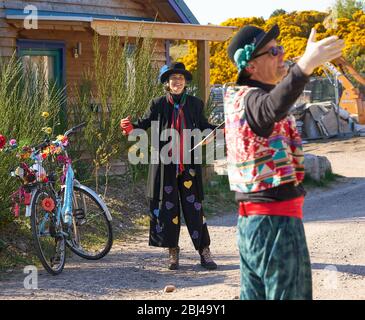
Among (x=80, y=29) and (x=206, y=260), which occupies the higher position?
(x=80, y=29)

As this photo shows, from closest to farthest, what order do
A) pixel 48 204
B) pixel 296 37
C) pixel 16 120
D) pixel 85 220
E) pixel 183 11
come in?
pixel 48 204 → pixel 85 220 → pixel 16 120 → pixel 183 11 → pixel 296 37

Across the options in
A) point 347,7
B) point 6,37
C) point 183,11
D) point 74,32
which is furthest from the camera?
point 347,7

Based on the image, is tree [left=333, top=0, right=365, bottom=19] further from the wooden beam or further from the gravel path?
the gravel path

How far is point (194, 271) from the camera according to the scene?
26.7 feet

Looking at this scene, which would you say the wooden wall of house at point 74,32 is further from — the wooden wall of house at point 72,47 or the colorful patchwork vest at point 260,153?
the colorful patchwork vest at point 260,153

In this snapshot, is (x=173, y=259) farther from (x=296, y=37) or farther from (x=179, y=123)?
(x=296, y=37)

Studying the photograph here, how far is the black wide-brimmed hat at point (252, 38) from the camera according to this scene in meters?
4.49

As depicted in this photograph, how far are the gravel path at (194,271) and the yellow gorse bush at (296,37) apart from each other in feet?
75.1

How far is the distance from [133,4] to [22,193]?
8515mm

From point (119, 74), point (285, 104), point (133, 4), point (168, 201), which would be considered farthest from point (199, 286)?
point (133, 4)

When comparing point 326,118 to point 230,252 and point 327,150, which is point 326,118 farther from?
point 230,252

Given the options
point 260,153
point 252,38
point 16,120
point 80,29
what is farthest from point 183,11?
point 260,153

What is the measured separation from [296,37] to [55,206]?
97.1 ft

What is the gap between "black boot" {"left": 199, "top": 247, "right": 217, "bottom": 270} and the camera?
8.16 metres
